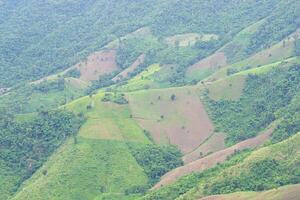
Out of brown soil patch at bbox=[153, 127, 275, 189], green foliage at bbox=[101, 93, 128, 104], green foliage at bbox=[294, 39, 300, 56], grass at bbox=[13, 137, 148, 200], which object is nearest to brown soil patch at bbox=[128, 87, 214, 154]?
green foliage at bbox=[101, 93, 128, 104]

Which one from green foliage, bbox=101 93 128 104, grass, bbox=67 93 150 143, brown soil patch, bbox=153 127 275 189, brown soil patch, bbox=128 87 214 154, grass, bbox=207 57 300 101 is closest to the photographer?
brown soil patch, bbox=153 127 275 189

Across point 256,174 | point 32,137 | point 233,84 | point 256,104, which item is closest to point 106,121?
point 32,137

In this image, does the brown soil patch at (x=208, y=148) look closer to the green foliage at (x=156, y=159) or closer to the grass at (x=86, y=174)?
the green foliage at (x=156, y=159)

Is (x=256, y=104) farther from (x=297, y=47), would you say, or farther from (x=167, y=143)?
(x=297, y=47)

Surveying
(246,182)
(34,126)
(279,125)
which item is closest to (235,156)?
(279,125)

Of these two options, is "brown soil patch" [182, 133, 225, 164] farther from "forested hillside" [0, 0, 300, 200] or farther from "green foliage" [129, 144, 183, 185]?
Answer: "green foliage" [129, 144, 183, 185]

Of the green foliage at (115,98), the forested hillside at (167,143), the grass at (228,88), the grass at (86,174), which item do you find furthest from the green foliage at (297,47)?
the grass at (86,174)
